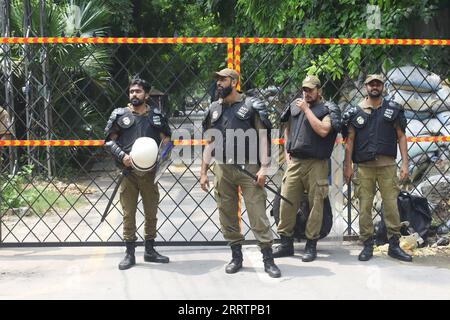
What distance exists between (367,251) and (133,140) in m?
2.57

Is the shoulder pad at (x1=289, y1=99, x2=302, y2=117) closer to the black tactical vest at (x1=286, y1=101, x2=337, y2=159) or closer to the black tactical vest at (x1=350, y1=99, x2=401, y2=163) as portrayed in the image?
the black tactical vest at (x1=286, y1=101, x2=337, y2=159)

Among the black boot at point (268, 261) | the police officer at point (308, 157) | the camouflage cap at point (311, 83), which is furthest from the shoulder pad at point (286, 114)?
the black boot at point (268, 261)

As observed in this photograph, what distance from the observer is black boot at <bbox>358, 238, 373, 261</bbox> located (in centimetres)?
586

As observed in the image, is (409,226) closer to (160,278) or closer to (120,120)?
(160,278)

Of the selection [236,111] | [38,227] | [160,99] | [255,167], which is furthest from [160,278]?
[38,227]

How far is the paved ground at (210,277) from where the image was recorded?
192 inches

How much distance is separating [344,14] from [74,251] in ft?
19.5

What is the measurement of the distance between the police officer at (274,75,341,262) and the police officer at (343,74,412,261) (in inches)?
10.6

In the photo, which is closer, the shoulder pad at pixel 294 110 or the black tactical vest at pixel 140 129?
the black tactical vest at pixel 140 129

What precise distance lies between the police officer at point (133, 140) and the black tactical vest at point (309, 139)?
48.9 inches

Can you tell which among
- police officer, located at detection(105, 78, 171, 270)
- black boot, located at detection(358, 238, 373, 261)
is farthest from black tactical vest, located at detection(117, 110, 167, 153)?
black boot, located at detection(358, 238, 373, 261)

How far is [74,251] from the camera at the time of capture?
21.0 feet

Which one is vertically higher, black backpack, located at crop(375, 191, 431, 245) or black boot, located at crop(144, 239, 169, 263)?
black backpack, located at crop(375, 191, 431, 245)

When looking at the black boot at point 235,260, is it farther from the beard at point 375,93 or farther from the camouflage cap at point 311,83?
the beard at point 375,93
